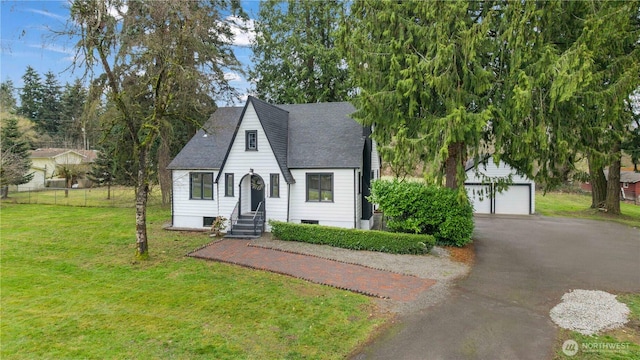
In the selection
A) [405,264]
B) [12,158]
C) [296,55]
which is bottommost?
[405,264]

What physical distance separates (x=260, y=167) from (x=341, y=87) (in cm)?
1265

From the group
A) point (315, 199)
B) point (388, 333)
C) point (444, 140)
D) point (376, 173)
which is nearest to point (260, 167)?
point (315, 199)

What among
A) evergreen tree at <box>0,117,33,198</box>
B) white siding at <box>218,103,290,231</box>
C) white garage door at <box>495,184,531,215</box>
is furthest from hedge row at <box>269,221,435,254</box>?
evergreen tree at <box>0,117,33,198</box>

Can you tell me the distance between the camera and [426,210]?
1313cm

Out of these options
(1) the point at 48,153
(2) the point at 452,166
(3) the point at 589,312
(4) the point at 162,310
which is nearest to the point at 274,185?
(2) the point at 452,166

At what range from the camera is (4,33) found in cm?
879

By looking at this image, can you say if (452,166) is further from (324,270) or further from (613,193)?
(613,193)

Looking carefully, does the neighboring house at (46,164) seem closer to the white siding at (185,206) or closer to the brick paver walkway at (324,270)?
the white siding at (185,206)

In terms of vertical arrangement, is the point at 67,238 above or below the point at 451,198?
below

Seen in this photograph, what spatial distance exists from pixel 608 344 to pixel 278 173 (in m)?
12.6

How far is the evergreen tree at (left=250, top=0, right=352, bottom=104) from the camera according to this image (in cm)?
2577

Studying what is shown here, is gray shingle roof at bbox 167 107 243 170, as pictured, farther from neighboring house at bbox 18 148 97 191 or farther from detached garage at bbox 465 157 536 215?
neighboring house at bbox 18 148 97 191

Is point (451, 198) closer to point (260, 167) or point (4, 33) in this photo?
point (260, 167)

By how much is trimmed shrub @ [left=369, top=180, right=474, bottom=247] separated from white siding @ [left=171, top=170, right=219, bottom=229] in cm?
899
